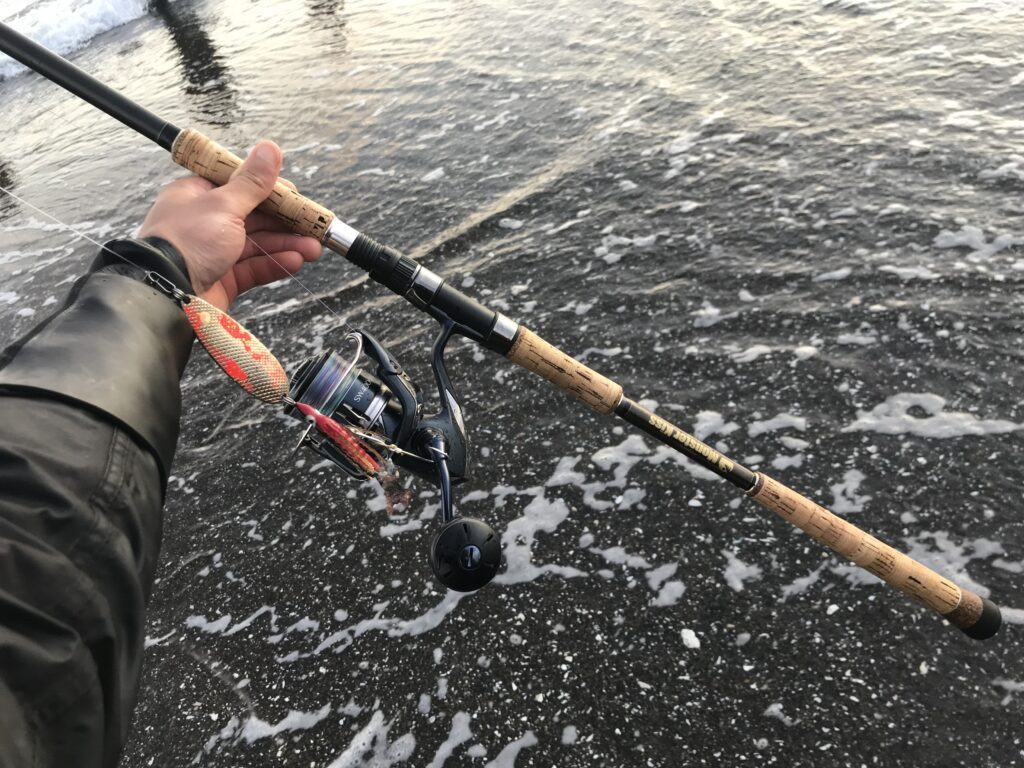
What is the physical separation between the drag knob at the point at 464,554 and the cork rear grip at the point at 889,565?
44.5 inches

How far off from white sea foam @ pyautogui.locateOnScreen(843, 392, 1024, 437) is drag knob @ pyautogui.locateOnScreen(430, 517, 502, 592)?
7.09 ft

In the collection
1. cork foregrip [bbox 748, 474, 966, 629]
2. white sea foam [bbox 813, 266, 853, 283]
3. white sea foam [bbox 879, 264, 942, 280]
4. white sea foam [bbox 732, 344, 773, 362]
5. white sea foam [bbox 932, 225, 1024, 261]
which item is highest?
cork foregrip [bbox 748, 474, 966, 629]

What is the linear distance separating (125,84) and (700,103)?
9.08 metres

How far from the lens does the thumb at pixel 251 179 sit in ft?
8.37

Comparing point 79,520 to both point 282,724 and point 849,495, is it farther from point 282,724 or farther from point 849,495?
point 849,495

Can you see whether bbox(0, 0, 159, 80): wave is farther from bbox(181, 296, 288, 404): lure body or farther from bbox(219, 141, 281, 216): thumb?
bbox(181, 296, 288, 404): lure body

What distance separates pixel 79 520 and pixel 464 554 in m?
1.04

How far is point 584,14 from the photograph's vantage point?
27.3 feet

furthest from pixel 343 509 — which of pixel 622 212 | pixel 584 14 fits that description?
pixel 584 14

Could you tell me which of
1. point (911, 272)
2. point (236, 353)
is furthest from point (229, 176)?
point (911, 272)

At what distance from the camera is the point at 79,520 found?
158 centimetres

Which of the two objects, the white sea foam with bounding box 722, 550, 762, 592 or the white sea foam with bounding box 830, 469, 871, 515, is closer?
the white sea foam with bounding box 722, 550, 762, 592

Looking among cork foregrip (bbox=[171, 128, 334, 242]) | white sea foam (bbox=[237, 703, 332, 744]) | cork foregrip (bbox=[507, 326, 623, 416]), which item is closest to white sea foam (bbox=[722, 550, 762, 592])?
cork foregrip (bbox=[507, 326, 623, 416])

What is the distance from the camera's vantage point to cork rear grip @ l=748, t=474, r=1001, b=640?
96.0 inches
